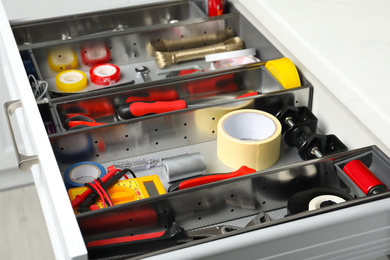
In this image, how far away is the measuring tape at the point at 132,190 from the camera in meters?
1.00

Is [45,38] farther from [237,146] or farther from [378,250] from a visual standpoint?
[378,250]

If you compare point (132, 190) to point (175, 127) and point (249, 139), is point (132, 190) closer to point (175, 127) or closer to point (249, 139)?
point (175, 127)

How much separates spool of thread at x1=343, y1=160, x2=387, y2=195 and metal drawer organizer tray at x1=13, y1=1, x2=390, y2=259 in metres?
0.02

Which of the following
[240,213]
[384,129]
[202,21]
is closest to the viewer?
[384,129]

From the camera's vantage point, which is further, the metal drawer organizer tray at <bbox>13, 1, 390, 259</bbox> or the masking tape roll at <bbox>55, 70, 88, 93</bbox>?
the masking tape roll at <bbox>55, 70, 88, 93</bbox>

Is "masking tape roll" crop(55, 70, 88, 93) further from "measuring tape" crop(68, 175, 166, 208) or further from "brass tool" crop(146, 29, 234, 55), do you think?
"measuring tape" crop(68, 175, 166, 208)

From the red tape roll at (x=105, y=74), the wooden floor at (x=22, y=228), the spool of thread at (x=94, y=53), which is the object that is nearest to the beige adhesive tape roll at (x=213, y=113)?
the red tape roll at (x=105, y=74)

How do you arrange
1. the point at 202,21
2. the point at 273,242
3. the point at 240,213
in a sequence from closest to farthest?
the point at 273,242 → the point at 240,213 → the point at 202,21

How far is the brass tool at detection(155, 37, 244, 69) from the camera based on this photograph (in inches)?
57.9

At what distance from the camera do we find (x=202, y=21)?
150 centimetres

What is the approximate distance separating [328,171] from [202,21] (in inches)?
26.7

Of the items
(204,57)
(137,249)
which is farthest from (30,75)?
(137,249)

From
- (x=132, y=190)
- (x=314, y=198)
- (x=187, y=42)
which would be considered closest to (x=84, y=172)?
(x=132, y=190)

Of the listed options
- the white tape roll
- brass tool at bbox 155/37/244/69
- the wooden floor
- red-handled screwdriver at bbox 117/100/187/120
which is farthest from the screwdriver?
the wooden floor
